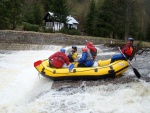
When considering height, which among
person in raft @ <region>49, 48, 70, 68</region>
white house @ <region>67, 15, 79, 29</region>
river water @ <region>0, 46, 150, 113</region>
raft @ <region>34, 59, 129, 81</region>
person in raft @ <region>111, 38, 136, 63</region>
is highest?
white house @ <region>67, 15, 79, 29</region>

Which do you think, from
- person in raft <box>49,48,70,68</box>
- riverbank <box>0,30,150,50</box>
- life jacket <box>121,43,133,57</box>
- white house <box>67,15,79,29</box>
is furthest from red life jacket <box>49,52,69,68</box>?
white house <box>67,15,79,29</box>

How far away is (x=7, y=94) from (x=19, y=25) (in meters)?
20.7

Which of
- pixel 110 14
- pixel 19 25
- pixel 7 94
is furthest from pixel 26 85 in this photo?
pixel 110 14

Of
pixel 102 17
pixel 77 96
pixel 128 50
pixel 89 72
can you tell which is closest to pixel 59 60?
pixel 89 72

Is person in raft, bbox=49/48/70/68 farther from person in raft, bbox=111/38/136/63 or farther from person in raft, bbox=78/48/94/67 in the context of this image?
person in raft, bbox=111/38/136/63

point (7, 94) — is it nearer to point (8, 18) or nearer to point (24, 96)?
point (24, 96)

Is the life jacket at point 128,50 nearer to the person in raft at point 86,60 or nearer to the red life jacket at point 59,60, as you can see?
the person in raft at point 86,60

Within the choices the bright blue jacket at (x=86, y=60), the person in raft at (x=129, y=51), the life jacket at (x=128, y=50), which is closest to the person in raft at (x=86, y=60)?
the bright blue jacket at (x=86, y=60)

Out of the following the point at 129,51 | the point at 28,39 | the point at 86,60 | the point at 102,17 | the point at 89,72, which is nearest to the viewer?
the point at 89,72

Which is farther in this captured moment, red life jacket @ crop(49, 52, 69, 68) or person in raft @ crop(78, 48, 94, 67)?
red life jacket @ crop(49, 52, 69, 68)

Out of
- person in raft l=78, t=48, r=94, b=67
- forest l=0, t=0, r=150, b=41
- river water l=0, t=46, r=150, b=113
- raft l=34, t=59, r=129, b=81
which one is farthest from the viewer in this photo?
forest l=0, t=0, r=150, b=41

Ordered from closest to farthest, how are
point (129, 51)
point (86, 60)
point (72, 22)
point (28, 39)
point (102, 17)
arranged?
point (129, 51)
point (86, 60)
point (28, 39)
point (102, 17)
point (72, 22)

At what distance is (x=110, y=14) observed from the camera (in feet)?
99.1

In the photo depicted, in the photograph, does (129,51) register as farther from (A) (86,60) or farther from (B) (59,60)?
(B) (59,60)
